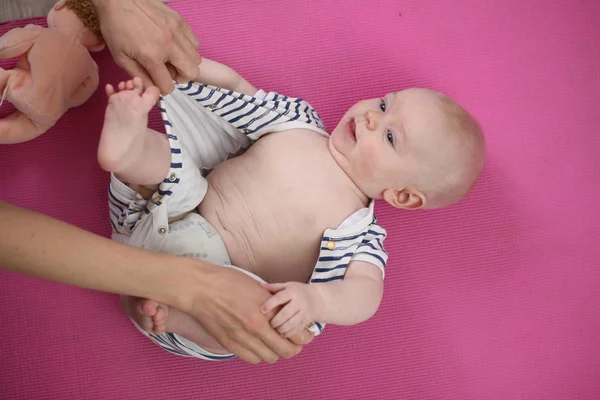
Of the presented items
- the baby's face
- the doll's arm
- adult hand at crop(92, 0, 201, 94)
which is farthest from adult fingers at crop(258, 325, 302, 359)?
the doll's arm

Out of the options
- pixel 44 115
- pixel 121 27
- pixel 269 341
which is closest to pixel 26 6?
pixel 44 115

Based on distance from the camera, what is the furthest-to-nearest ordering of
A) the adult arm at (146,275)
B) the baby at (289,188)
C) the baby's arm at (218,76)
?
the baby's arm at (218,76) < the baby at (289,188) < the adult arm at (146,275)

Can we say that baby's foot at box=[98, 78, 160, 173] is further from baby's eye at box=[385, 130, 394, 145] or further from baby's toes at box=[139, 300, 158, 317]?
baby's eye at box=[385, 130, 394, 145]

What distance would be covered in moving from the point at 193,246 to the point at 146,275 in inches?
7.6

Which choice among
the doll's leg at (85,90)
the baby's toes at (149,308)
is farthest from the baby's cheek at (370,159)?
the doll's leg at (85,90)

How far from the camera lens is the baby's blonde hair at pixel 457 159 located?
1.06 meters

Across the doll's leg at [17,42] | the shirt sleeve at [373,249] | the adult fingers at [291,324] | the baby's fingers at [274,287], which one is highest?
the doll's leg at [17,42]

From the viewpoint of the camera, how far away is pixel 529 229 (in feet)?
4.30

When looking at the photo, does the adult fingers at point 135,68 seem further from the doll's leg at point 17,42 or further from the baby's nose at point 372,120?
the baby's nose at point 372,120

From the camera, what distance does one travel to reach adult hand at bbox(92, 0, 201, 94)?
937mm

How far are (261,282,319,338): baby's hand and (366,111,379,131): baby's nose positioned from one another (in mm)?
326

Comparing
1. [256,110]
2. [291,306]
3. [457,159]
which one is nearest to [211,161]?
[256,110]

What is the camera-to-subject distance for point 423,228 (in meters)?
1.30

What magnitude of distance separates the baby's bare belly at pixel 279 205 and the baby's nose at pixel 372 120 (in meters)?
0.11
